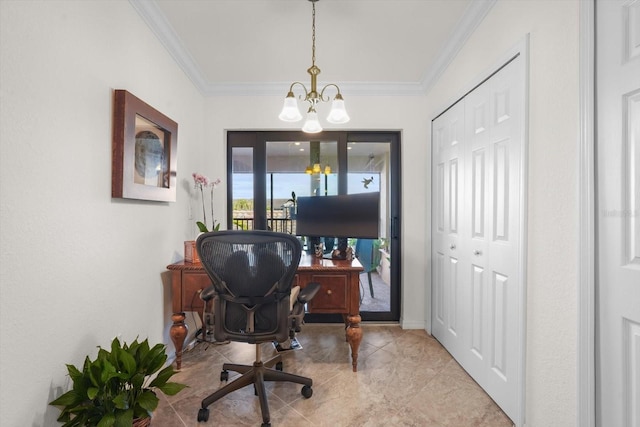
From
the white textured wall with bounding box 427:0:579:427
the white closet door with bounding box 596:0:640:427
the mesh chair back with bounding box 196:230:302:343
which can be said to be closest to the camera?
the white closet door with bounding box 596:0:640:427

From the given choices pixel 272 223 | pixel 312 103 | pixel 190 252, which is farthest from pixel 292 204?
pixel 312 103

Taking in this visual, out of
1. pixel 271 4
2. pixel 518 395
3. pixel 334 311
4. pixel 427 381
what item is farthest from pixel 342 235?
pixel 271 4

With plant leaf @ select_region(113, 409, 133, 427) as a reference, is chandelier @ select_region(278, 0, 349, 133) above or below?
above

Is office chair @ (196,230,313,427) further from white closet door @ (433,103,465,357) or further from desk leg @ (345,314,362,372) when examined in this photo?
white closet door @ (433,103,465,357)

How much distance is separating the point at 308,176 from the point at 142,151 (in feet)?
5.50

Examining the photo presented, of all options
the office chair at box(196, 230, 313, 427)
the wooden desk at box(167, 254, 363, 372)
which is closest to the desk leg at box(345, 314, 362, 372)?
the wooden desk at box(167, 254, 363, 372)

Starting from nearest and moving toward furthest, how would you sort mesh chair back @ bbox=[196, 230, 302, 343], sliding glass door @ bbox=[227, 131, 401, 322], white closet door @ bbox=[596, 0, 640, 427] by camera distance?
white closet door @ bbox=[596, 0, 640, 427] < mesh chair back @ bbox=[196, 230, 302, 343] < sliding glass door @ bbox=[227, 131, 401, 322]

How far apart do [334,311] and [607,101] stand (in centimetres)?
192

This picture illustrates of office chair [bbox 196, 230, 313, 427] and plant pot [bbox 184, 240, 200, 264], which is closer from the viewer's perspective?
office chair [bbox 196, 230, 313, 427]

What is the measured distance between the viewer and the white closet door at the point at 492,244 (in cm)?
161

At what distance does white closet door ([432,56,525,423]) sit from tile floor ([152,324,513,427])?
0.17m

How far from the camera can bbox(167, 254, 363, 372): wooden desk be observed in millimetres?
2207

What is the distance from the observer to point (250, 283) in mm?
1660

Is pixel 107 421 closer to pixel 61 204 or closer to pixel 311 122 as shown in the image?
pixel 61 204
